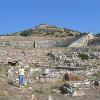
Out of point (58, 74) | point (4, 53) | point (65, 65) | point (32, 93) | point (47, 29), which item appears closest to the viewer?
point (32, 93)

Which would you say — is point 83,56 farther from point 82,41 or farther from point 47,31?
point 47,31

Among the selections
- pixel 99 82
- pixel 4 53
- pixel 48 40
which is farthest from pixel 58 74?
pixel 48 40

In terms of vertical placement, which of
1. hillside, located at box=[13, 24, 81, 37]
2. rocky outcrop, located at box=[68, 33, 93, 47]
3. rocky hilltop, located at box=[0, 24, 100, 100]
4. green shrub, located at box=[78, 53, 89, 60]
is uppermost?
hillside, located at box=[13, 24, 81, 37]

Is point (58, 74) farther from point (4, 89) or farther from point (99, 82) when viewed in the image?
point (4, 89)

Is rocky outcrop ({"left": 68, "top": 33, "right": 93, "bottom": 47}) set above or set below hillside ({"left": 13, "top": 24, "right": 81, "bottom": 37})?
below

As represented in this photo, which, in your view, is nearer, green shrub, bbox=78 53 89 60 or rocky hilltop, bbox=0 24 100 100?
rocky hilltop, bbox=0 24 100 100

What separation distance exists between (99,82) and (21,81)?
4.59 m

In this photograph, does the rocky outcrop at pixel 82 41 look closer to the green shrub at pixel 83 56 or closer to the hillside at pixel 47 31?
the green shrub at pixel 83 56

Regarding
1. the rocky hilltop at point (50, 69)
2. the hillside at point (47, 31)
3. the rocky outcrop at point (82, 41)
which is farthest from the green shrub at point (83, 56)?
the hillside at point (47, 31)

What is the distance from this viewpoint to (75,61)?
36.5 metres

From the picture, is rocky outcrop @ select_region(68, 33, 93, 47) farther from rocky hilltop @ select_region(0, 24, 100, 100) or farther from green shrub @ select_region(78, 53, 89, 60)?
green shrub @ select_region(78, 53, 89, 60)

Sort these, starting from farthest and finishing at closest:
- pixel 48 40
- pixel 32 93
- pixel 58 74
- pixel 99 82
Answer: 1. pixel 48 40
2. pixel 58 74
3. pixel 99 82
4. pixel 32 93

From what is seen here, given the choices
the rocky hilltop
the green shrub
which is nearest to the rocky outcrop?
the rocky hilltop

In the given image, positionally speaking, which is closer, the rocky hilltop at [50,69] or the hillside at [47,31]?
the rocky hilltop at [50,69]
